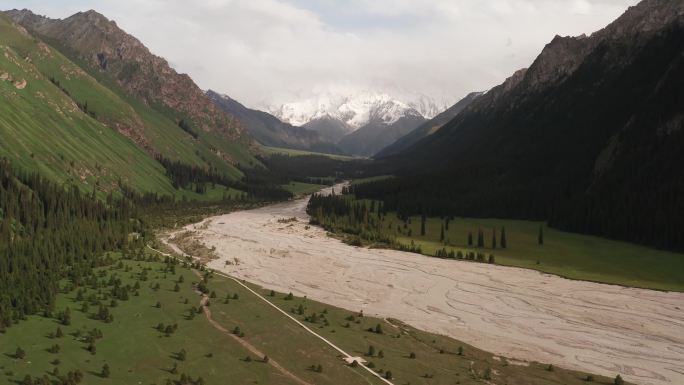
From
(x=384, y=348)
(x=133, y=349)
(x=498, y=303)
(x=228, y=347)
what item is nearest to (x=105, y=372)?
(x=133, y=349)

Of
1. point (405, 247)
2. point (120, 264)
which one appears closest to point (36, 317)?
point (120, 264)

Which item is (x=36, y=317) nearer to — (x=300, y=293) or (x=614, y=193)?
(x=300, y=293)

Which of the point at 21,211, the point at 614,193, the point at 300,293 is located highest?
the point at 614,193

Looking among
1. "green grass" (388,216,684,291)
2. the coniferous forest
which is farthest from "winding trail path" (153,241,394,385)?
"green grass" (388,216,684,291)

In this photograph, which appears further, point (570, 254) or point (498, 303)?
point (570, 254)

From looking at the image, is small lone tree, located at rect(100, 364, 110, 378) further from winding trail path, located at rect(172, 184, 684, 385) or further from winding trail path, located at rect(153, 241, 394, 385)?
winding trail path, located at rect(172, 184, 684, 385)

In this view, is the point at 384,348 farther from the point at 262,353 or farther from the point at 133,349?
the point at 133,349

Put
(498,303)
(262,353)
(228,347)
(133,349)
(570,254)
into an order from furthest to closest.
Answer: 1. (570,254)
2. (498,303)
3. (228,347)
4. (262,353)
5. (133,349)

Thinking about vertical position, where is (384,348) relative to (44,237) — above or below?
below
